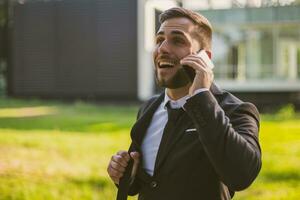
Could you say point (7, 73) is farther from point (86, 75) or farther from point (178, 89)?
point (178, 89)

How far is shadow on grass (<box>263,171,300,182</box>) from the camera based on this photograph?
5757 millimetres

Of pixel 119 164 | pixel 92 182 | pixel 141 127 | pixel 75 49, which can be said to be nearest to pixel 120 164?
pixel 119 164

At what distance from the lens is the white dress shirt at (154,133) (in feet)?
5.04

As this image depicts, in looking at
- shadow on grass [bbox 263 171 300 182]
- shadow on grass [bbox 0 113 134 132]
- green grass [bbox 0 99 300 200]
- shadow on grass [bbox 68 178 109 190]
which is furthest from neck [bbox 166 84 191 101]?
shadow on grass [bbox 0 113 134 132]

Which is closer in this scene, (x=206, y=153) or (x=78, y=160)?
(x=206, y=153)

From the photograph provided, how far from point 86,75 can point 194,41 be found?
1908cm

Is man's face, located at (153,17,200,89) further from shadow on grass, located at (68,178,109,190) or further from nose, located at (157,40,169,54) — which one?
shadow on grass, located at (68,178,109,190)

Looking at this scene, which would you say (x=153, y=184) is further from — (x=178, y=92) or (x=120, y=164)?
(x=178, y=92)

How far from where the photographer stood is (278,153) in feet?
23.8

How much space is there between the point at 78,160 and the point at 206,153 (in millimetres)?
5576

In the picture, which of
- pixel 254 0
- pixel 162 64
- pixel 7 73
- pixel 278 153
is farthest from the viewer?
pixel 7 73

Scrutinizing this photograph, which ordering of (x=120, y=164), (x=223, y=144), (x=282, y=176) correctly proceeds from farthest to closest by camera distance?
(x=282, y=176), (x=120, y=164), (x=223, y=144)

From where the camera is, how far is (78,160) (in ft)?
22.4

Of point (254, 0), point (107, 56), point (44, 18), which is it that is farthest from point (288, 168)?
point (44, 18)
